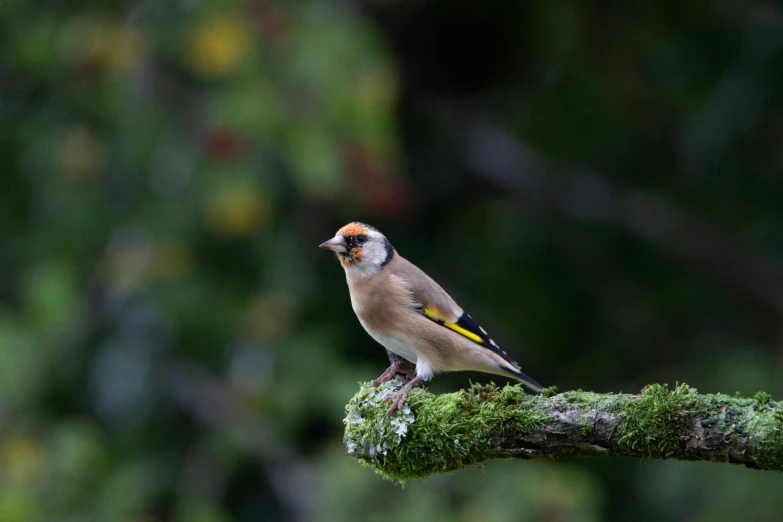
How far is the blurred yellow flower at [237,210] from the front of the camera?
754 centimetres

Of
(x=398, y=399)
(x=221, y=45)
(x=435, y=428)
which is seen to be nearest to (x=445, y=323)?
(x=398, y=399)

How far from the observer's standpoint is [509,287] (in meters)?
10.8

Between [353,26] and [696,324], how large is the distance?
208 inches

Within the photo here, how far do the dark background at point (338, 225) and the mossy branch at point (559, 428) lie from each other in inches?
129

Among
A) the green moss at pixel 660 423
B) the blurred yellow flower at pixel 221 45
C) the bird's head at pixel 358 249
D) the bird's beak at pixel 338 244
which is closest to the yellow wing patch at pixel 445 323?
the bird's head at pixel 358 249

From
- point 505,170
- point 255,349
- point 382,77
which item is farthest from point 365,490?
point 505,170

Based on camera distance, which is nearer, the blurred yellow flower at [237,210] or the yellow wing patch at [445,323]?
the yellow wing patch at [445,323]

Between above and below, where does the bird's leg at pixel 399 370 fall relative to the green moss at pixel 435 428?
above

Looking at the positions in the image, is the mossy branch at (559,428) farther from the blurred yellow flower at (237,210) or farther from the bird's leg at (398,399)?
the blurred yellow flower at (237,210)

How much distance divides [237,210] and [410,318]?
2.65 m

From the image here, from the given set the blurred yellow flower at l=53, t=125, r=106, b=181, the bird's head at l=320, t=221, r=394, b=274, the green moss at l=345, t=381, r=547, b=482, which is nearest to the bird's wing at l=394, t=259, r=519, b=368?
the bird's head at l=320, t=221, r=394, b=274

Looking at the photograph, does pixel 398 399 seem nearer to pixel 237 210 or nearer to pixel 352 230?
pixel 352 230

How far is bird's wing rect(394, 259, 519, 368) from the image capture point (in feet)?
18.1

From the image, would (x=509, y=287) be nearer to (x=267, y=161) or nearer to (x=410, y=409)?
(x=267, y=161)
